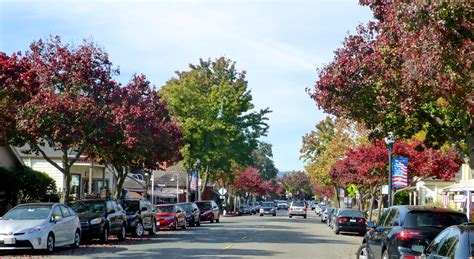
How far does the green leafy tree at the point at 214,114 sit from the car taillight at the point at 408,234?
38617 mm

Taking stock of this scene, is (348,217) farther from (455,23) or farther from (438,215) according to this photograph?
(455,23)

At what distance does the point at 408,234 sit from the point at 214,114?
135 ft

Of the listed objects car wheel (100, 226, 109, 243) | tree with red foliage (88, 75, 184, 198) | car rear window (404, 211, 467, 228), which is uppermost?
tree with red foliage (88, 75, 184, 198)

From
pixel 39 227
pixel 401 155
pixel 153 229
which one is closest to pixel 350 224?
pixel 401 155

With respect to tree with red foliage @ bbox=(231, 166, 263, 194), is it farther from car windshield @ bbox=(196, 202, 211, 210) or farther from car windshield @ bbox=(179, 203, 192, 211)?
car windshield @ bbox=(179, 203, 192, 211)

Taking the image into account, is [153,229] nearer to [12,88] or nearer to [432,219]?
[12,88]

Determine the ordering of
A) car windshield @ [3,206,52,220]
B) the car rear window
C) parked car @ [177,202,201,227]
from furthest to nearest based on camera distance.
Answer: parked car @ [177,202,201,227] → car windshield @ [3,206,52,220] → the car rear window

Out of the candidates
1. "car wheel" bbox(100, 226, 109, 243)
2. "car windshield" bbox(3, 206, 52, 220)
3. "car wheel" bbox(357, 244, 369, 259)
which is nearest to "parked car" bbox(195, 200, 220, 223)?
"car wheel" bbox(100, 226, 109, 243)

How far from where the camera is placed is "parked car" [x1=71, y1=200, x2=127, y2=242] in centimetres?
2395

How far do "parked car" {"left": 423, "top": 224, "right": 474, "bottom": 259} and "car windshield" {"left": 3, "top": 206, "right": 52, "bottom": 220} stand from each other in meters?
13.0

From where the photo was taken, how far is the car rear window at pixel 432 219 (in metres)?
14.0

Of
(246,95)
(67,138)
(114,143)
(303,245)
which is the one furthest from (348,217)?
(246,95)

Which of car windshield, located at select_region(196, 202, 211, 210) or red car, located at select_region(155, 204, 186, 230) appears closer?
red car, located at select_region(155, 204, 186, 230)

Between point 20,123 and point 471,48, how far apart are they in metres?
16.9
